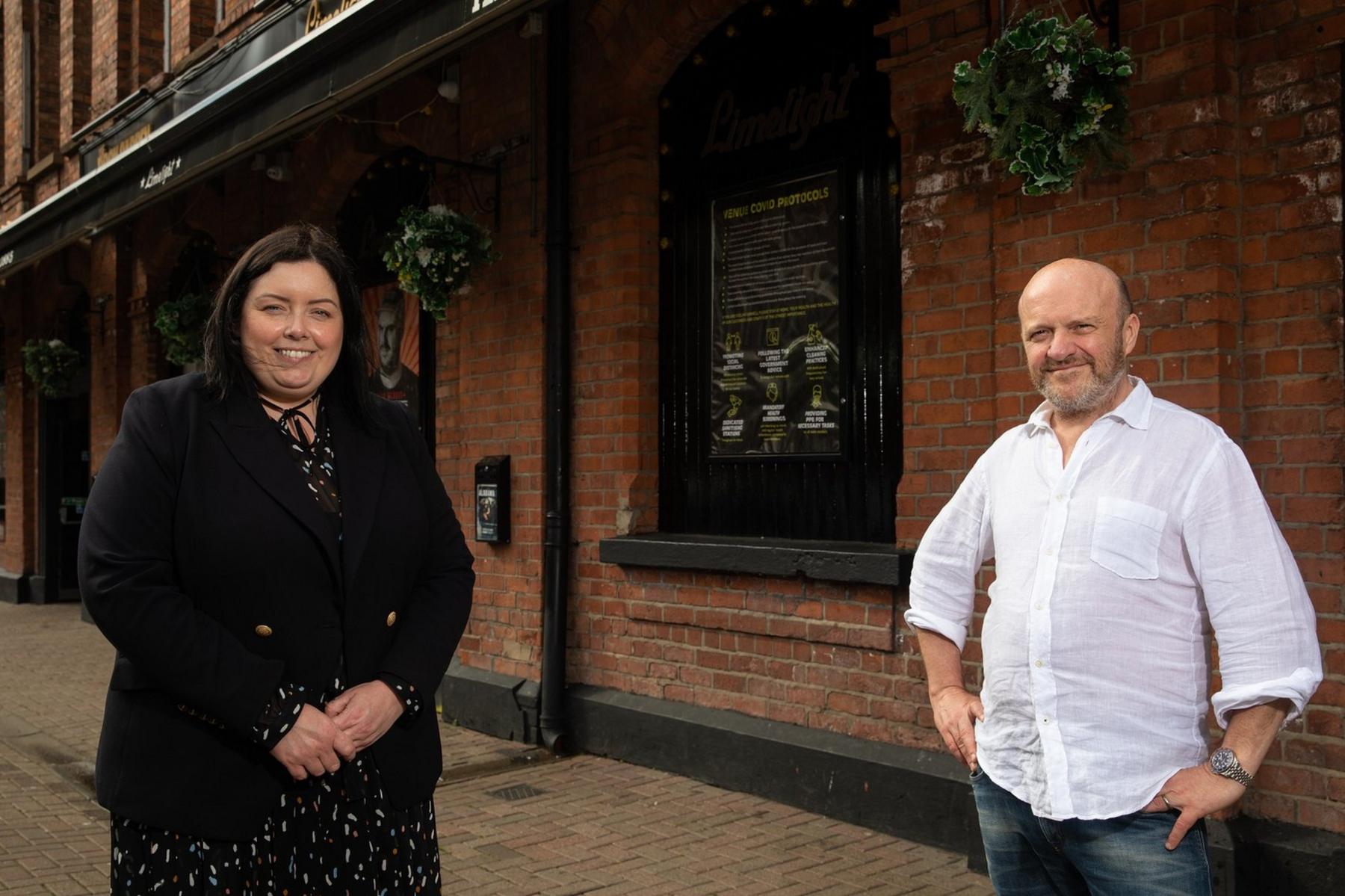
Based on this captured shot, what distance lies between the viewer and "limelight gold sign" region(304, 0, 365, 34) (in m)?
6.43

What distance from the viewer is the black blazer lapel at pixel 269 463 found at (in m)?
2.26

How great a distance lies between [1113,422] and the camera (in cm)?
218

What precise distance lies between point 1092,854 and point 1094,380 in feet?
2.73

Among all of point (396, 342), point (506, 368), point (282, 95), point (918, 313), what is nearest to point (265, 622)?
point (918, 313)

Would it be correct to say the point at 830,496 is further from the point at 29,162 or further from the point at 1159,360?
the point at 29,162

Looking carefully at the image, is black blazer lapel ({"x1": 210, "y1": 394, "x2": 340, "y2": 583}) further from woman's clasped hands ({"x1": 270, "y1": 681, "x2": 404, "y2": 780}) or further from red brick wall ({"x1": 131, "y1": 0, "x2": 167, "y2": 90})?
red brick wall ({"x1": 131, "y1": 0, "x2": 167, "y2": 90})

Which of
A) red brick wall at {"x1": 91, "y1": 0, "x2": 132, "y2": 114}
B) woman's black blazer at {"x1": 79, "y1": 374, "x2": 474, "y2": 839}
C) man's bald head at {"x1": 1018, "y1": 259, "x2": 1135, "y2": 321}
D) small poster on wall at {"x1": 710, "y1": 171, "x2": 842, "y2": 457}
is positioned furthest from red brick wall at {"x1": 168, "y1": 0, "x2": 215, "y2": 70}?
man's bald head at {"x1": 1018, "y1": 259, "x2": 1135, "y2": 321}

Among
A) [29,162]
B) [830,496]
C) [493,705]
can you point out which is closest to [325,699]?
[830,496]

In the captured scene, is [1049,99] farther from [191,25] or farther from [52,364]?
[52,364]

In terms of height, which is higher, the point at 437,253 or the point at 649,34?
the point at 649,34

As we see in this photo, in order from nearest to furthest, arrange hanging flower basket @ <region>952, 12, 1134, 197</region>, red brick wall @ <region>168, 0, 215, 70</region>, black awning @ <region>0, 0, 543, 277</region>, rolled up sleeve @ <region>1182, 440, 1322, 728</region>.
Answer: rolled up sleeve @ <region>1182, 440, 1322, 728</region>, hanging flower basket @ <region>952, 12, 1134, 197</region>, black awning @ <region>0, 0, 543, 277</region>, red brick wall @ <region>168, 0, 215, 70</region>

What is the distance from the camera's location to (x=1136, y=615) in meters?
2.07

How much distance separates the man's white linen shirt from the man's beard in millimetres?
41

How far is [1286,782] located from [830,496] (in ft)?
7.39
